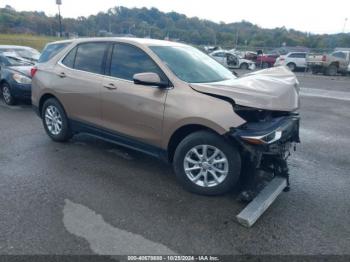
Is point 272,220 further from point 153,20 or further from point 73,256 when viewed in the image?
point 153,20

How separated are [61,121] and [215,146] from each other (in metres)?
3.00

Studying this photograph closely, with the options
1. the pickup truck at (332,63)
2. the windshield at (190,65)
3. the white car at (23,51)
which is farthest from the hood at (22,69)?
the pickup truck at (332,63)

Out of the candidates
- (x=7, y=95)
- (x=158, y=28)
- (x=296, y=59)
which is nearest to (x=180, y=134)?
(x=7, y=95)

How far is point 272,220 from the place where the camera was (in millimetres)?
3186

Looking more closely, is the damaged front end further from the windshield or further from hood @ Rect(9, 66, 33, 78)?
hood @ Rect(9, 66, 33, 78)

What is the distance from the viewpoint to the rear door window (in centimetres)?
455

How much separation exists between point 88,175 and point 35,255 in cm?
163

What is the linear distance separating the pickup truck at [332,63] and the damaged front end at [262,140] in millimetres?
21376

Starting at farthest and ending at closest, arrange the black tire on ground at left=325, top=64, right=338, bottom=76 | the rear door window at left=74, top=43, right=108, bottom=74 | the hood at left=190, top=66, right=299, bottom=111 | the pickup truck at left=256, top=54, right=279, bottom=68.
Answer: the pickup truck at left=256, top=54, right=279, bottom=68
the black tire on ground at left=325, top=64, right=338, bottom=76
the rear door window at left=74, top=43, right=108, bottom=74
the hood at left=190, top=66, right=299, bottom=111

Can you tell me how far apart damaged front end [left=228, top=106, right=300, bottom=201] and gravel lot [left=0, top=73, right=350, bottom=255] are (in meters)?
0.32

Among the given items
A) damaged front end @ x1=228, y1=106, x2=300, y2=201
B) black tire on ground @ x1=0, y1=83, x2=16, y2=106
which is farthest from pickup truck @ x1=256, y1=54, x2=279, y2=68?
damaged front end @ x1=228, y1=106, x2=300, y2=201

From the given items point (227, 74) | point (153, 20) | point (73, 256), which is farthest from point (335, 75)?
point (153, 20)

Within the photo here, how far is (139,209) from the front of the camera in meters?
3.34

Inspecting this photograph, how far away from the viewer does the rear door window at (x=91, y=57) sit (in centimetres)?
455
